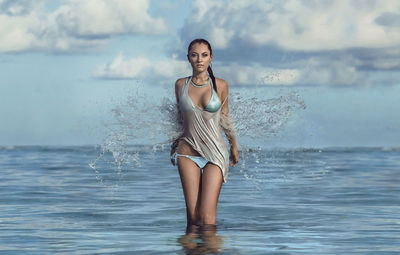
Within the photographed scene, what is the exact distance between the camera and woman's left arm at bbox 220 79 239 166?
7.62 m

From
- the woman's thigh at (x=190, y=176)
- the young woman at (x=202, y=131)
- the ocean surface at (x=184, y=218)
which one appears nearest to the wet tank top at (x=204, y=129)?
the young woman at (x=202, y=131)

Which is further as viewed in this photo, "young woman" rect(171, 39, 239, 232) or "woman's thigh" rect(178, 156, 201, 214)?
"woman's thigh" rect(178, 156, 201, 214)

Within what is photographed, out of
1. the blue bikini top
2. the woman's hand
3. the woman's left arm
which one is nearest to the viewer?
the blue bikini top

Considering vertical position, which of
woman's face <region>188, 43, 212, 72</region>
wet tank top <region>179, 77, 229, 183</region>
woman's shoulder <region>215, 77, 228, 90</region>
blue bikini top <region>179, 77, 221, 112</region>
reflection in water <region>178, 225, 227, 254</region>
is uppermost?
woman's face <region>188, 43, 212, 72</region>

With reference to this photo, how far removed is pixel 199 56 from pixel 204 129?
81cm

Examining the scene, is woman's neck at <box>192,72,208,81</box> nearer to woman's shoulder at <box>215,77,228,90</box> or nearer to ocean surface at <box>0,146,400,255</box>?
woman's shoulder at <box>215,77,228,90</box>

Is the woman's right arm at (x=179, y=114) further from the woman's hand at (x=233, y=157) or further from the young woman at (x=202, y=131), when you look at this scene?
the woman's hand at (x=233, y=157)

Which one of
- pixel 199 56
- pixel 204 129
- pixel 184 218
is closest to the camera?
pixel 199 56

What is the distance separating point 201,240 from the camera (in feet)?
24.8

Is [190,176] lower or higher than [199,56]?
lower

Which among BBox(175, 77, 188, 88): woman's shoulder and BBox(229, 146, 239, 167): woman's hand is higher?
BBox(175, 77, 188, 88): woman's shoulder

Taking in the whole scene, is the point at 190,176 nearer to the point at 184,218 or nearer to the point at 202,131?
the point at 202,131

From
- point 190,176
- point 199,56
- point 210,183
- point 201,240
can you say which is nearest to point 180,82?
point 199,56

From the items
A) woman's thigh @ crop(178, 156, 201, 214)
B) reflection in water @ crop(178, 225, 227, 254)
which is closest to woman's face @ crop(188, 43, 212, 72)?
woman's thigh @ crop(178, 156, 201, 214)
